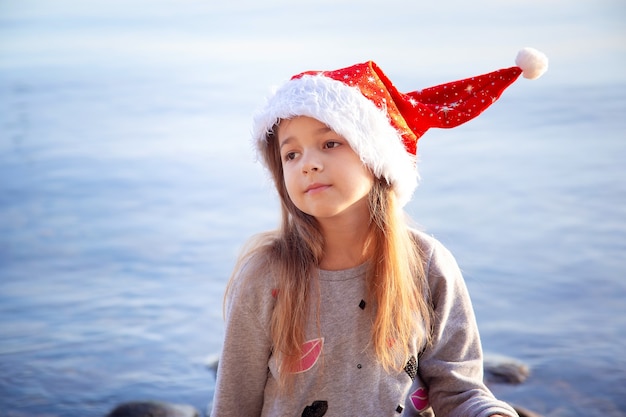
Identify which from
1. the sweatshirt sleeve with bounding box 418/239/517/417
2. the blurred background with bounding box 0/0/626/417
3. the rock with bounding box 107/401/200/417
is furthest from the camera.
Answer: the blurred background with bounding box 0/0/626/417

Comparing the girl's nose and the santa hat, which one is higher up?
the santa hat

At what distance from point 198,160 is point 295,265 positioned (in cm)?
386

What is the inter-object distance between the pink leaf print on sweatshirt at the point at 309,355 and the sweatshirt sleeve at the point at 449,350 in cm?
24

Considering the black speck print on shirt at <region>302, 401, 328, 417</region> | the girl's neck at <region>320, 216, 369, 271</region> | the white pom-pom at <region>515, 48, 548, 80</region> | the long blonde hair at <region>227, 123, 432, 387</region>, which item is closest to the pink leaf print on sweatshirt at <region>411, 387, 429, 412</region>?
the long blonde hair at <region>227, 123, 432, 387</region>

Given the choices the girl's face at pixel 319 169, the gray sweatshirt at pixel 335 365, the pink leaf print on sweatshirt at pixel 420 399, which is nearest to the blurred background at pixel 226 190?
the girl's face at pixel 319 169

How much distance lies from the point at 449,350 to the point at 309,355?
0.32 m

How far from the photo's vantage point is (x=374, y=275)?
1715 millimetres

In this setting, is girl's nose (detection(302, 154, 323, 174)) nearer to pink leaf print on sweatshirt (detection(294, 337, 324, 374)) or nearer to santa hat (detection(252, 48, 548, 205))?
santa hat (detection(252, 48, 548, 205))

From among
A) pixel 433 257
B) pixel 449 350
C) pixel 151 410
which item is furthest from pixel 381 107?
pixel 151 410

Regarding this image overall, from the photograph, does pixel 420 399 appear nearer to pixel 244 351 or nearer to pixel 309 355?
pixel 309 355

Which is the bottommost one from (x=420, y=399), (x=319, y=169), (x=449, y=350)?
(x=420, y=399)

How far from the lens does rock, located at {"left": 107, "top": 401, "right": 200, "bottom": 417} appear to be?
104 inches

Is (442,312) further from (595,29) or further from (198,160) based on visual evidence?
(595,29)

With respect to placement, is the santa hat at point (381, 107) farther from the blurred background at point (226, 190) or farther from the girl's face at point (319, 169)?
the blurred background at point (226, 190)
